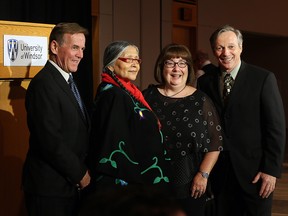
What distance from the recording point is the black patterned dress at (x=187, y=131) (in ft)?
8.19

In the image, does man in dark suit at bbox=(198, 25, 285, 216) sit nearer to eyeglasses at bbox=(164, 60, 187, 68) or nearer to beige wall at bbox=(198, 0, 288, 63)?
eyeglasses at bbox=(164, 60, 187, 68)

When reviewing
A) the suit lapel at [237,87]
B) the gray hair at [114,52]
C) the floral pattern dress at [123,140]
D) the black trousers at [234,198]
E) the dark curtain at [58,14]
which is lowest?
the black trousers at [234,198]

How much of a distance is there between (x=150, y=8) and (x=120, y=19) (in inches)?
30.1

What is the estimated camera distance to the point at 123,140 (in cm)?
225

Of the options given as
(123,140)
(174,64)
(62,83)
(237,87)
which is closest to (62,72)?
(62,83)

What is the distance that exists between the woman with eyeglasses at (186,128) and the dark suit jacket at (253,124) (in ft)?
0.32

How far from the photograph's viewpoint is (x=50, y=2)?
530 centimetres

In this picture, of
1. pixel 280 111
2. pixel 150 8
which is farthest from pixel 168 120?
pixel 150 8

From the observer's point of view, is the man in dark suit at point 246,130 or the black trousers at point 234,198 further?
the black trousers at point 234,198

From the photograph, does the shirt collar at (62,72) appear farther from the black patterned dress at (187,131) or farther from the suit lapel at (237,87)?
the suit lapel at (237,87)

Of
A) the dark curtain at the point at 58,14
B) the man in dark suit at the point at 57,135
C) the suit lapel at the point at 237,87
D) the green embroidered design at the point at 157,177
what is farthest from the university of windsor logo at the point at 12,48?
the dark curtain at the point at 58,14

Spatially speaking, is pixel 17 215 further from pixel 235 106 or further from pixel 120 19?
pixel 120 19

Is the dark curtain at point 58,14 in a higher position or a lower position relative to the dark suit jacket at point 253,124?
higher

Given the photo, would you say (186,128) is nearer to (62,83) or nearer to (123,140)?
(123,140)
